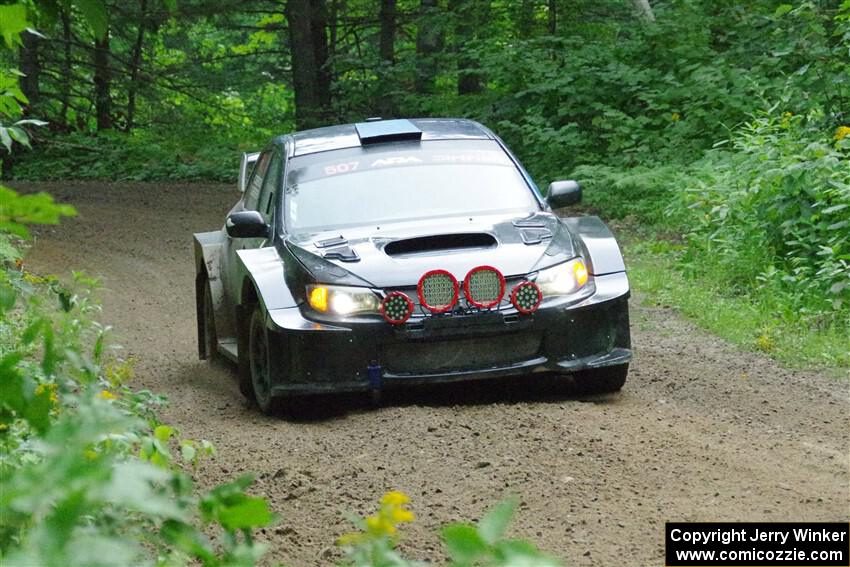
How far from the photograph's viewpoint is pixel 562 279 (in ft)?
24.3

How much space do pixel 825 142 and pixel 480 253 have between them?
5.65 m

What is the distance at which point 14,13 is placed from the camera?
103 inches

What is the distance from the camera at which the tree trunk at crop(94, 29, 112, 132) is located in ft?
94.4

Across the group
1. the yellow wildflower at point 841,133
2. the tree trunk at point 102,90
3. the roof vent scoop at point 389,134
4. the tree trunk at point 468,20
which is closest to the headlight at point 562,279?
the roof vent scoop at point 389,134

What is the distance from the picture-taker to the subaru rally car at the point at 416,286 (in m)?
7.15

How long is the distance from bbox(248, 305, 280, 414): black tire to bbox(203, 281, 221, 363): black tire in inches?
55.3

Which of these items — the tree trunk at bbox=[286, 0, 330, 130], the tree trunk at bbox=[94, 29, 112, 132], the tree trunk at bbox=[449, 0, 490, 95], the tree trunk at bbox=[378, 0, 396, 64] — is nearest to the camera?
the tree trunk at bbox=[449, 0, 490, 95]

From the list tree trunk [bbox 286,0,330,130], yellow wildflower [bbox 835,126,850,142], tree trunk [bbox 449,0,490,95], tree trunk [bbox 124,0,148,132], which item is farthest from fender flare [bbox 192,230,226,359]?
tree trunk [bbox 124,0,148,132]

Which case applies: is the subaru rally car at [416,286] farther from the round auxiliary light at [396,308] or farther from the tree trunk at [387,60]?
the tree trunk at [387,60]

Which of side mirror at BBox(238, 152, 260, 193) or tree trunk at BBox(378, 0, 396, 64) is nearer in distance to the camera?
side mirror at BBox(238, 152, 260, 193)

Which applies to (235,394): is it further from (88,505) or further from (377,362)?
(88,505)

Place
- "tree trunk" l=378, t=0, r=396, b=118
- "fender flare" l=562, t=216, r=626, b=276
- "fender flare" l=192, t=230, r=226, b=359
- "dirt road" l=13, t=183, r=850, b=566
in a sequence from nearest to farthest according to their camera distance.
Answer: "dirt road" l=13, t=183, r=850, b=566
"fender flare" l=562, t=216, r=626, b=276
"fender flare" l=192, t=230, r=226, b=359
"tree trunk" l=378, t=0, r=396, b=118

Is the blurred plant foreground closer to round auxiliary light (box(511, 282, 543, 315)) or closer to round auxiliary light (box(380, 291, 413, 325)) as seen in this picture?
round auxiliary light (box(380, 291, 413, 325))

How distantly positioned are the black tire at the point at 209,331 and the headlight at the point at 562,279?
113 inches
